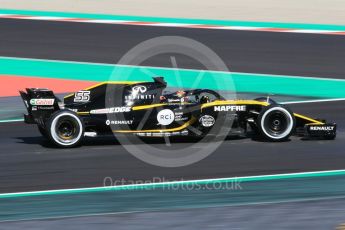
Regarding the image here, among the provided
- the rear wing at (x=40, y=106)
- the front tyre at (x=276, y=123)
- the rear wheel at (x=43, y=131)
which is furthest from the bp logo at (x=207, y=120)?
the rear wheel at (x=43, y=131)

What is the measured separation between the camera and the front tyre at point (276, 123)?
12375mm

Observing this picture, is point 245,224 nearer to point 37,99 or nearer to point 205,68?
point 37,99

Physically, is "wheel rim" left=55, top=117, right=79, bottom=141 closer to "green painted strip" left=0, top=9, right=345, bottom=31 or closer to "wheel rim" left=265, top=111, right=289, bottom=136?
"wheel rim" left=265, top=111, right=289, bottom=136

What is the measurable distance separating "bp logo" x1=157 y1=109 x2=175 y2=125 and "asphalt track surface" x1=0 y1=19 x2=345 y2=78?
7226mm

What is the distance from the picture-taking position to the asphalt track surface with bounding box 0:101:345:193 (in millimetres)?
10641

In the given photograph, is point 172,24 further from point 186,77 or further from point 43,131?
point 43,131

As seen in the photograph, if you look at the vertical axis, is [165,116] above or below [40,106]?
below

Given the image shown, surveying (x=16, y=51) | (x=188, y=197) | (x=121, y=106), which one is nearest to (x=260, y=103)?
(x=121, y=106)

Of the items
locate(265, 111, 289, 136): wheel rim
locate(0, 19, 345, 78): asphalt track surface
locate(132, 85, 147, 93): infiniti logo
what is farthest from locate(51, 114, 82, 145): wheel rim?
locate(0, 19, 345, 78): asphalt track surface

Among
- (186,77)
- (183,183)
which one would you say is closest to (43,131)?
(183,183)

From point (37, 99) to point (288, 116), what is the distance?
376 centimetres

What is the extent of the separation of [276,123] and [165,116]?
1.69 meters

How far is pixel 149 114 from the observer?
40.4 feet

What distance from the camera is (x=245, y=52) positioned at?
21.6 meters
